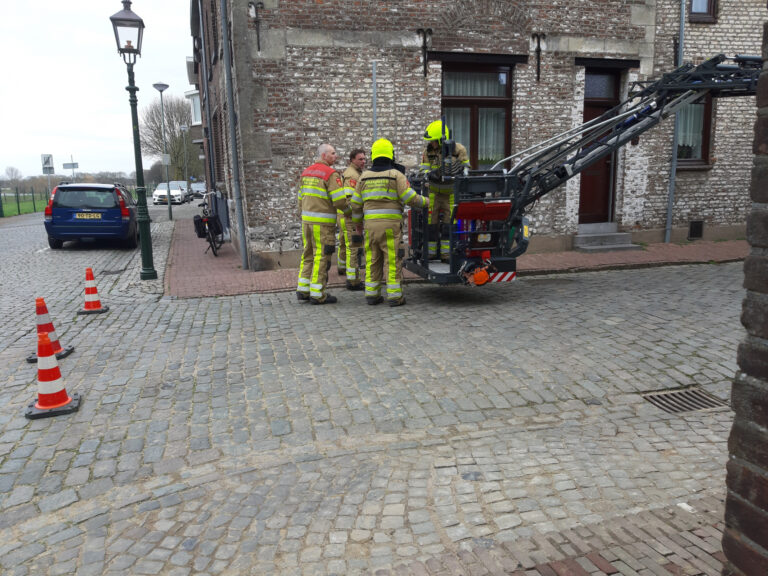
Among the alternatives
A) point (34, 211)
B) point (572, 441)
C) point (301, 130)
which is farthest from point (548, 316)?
point (34, 211)

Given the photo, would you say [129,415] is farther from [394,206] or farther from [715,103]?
[715,103]

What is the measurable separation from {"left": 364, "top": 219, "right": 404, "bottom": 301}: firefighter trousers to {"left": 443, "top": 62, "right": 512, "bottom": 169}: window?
4529mm

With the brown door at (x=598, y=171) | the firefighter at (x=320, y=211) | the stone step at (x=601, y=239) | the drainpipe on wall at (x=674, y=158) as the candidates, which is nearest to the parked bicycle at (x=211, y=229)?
the firefighter at (x=320, y=211)

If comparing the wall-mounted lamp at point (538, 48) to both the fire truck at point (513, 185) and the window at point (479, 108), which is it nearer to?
the window at point (479, 108)

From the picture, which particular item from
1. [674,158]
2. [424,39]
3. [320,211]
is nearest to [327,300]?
[320,211]

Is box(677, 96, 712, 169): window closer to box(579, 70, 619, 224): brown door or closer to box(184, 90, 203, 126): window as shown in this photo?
box(579, 70, 619, 224): brown door

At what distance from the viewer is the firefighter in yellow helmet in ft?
24.1

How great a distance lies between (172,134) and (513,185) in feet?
183

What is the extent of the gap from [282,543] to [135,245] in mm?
14169

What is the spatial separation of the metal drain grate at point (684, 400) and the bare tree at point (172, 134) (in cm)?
5394

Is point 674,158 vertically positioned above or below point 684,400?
above

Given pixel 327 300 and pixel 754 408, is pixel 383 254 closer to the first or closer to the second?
pixel 327 300

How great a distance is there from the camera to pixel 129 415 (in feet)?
14.6

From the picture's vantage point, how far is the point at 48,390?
4.52 metres
